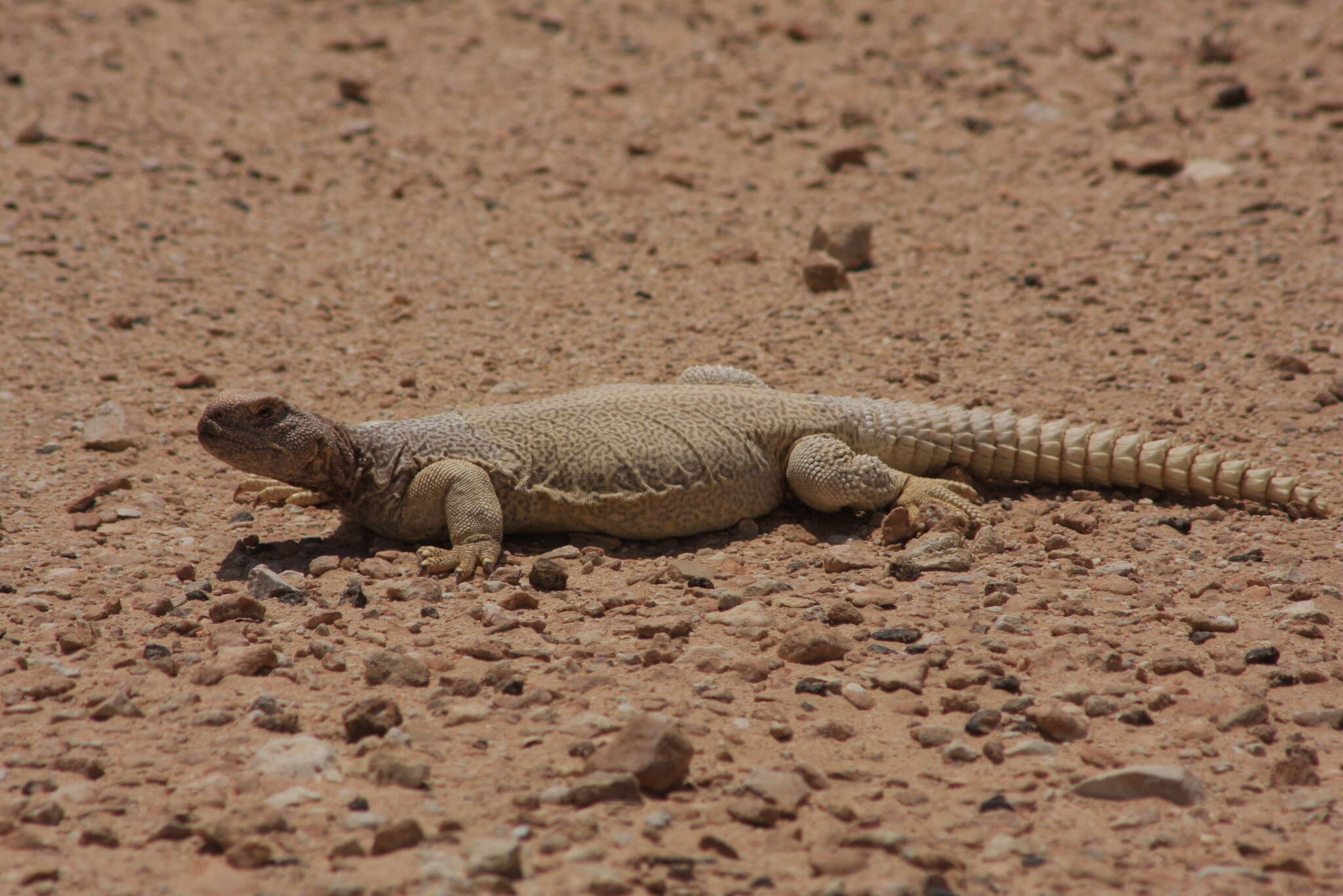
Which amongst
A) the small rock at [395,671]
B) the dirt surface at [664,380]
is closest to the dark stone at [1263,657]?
the dirt surface at [664,380]

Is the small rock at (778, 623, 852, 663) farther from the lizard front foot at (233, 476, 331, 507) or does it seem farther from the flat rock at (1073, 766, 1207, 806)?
the lizard front foot at (233, 476, 331, 507)

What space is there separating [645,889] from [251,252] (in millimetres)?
9195

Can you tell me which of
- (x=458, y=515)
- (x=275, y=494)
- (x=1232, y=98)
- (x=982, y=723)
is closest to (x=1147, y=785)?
(x=982, y=723)

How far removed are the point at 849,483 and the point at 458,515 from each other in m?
2.42

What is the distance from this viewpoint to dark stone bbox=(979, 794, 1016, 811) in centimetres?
480

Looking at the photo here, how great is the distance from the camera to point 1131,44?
623 inches

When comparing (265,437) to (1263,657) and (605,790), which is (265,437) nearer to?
(605,790)

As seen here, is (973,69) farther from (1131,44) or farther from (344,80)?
(344,80)

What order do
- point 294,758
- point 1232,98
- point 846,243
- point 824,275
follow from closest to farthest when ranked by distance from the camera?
1. point 294,758
2. point 824,275
3. point 846,243
4. point 1232,98

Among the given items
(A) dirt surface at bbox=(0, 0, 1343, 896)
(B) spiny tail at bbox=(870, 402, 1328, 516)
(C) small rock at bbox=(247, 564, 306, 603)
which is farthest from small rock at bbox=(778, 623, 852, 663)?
(C) small rock at bbox=(247, 564, 306, 603)

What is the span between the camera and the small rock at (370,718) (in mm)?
5227

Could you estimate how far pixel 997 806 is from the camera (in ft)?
15.8

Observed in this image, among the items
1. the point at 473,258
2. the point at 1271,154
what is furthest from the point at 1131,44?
the point at 473,258

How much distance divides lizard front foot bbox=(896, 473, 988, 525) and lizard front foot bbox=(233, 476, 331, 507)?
3.76 m
